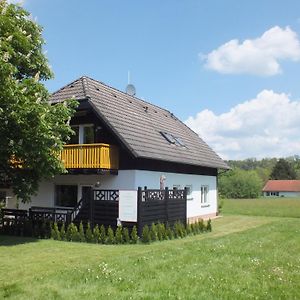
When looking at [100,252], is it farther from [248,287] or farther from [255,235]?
[255,235]

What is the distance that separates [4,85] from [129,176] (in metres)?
8.64

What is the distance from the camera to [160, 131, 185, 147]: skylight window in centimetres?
2502

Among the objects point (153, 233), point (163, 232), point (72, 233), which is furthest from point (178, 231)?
point (72, 233)

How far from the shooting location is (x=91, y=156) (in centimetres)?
1953

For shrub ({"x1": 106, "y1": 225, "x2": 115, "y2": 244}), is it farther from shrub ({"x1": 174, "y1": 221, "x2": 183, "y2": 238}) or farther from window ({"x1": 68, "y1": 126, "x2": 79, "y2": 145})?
window ({"x1": 68, "y1": 126, "x2": 79, "y2": 145})

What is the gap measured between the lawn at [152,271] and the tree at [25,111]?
279cm

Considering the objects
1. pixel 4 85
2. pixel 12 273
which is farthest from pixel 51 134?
pixel 12 273

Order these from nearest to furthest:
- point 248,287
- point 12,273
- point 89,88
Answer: point 248,287 < point 12,273 < point 89,88

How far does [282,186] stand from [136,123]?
112780 mm

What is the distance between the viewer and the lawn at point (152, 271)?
7.93 meters

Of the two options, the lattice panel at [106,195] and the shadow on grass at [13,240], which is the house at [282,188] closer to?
the lattice panel at [106,195]

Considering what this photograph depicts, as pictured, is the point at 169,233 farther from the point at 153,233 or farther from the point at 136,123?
the point at 136,123

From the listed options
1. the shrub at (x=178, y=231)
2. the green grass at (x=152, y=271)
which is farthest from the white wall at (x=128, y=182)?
the green grass at (x=152, y=271)

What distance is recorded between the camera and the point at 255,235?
58.5 ft
